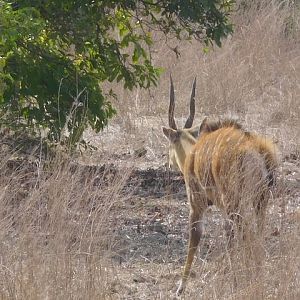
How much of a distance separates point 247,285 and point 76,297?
804 millimetres

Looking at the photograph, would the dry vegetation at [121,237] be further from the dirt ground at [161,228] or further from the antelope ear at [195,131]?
the antelope ear at [195,131]

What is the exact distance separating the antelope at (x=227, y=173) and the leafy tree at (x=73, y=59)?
1767 millimetres

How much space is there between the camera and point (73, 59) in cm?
873

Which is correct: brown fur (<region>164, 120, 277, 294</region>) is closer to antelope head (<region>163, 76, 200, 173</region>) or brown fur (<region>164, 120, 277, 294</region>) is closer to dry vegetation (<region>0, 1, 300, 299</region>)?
dry vegetation (<region>0, 1, 300, 299</region>)

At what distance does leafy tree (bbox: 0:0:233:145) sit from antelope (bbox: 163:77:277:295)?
177cm

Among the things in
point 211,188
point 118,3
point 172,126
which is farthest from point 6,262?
point 118,3

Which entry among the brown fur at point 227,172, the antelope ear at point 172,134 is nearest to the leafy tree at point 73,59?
the antelope ear at point 172,134

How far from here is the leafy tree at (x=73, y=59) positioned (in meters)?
8.00

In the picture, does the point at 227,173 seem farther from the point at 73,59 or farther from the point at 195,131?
the point at 73,59

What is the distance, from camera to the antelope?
5020 millimetres

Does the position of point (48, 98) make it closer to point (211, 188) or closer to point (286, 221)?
point (211, 188)

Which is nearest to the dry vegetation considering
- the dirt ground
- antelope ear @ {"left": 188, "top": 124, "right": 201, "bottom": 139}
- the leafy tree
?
→ the dirt ground

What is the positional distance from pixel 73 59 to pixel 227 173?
3.57 metres

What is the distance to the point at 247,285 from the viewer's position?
4500 millimetres
